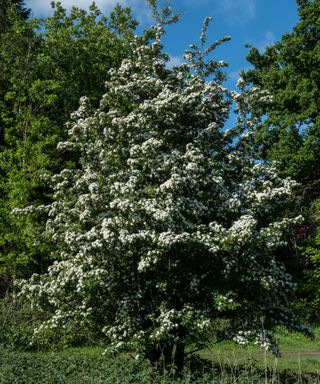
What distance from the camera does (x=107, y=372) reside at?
7832mm

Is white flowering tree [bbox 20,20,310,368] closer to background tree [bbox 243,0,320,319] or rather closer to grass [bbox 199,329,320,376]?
grass [bbox 199,329,320,376]

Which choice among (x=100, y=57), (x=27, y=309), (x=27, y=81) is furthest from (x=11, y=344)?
(x=100, y=57)

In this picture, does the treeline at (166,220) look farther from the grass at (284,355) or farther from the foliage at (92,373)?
the grass at (284,355)

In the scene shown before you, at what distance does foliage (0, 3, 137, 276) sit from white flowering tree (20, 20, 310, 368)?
256 inches

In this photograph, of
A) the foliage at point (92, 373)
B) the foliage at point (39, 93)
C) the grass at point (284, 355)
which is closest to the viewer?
the foliage at point (92, 373)

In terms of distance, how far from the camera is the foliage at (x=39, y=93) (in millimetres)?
19688

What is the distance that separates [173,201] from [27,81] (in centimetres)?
1682

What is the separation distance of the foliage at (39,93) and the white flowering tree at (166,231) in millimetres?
6508

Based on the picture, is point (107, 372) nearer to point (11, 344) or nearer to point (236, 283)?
point (236, 283)

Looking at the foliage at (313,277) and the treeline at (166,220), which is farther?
the foliage at (313,277)

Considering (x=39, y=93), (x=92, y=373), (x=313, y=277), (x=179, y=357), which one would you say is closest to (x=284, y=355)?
(x=179, y=357)

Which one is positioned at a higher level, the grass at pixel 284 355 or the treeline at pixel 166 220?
the treeline at pixel 166 220

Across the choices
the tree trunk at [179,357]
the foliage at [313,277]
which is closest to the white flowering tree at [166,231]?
the tree trunk at [179,357]

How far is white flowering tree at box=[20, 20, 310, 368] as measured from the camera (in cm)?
920
